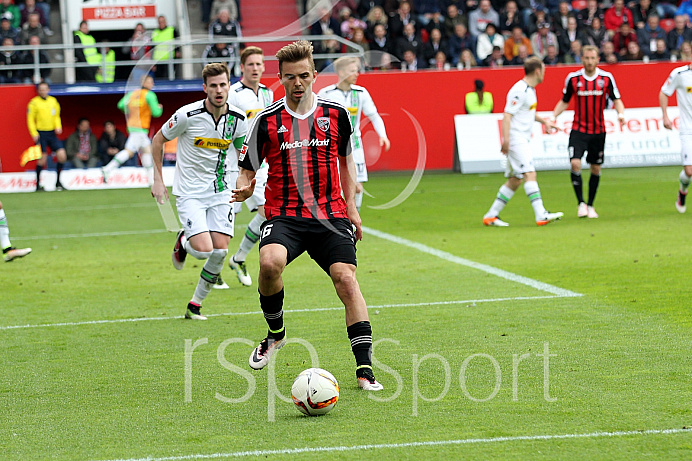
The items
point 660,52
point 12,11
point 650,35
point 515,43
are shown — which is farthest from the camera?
point 650,35

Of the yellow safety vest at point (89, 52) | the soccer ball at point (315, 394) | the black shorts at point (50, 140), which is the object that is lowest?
the soccer ball at point (315, 394)

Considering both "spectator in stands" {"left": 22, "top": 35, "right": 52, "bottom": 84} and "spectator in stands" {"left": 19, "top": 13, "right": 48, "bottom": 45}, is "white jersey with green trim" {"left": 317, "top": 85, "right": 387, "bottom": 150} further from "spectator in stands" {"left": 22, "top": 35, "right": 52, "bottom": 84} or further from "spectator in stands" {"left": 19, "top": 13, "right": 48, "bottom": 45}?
"spectator in stands" {"left": 19, "top": 13, "right": 48, "bottom": 45}

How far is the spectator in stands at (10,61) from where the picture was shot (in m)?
24.5

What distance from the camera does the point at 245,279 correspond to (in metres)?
9.85

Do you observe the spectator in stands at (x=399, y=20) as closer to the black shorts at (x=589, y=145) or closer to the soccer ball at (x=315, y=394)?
the black shorts at (x=589, y=145)

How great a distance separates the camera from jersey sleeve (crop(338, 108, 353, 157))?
5812mm

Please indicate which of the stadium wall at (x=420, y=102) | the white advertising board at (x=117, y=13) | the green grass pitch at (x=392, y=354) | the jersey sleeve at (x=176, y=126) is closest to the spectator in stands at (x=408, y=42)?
the stadium wall at (x=420, y=102)

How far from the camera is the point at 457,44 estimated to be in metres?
25.5

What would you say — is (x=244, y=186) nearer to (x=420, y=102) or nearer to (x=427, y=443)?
(x=427, y=443)

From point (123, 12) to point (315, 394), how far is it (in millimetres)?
25568

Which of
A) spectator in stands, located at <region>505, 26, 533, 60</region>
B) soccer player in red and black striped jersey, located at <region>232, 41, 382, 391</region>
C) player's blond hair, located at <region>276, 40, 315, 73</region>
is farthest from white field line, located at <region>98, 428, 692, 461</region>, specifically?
spectator in stands, located at <region>505, 26, 533, 60</region>

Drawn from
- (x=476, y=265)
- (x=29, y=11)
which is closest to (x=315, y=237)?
(x=476, y=265)

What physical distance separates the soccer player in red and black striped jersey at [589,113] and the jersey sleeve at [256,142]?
30.5ft

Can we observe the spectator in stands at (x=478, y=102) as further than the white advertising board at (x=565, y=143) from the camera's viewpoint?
Yes
